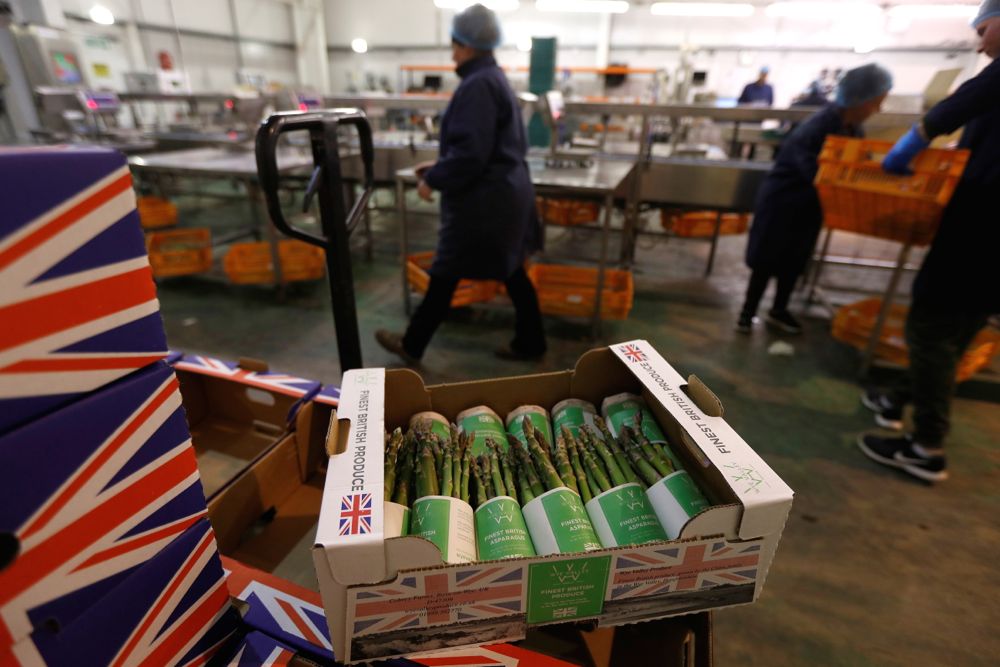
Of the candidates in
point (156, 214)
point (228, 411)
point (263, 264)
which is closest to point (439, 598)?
point (228, 411)

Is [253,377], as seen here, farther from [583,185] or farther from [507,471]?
[583,185]

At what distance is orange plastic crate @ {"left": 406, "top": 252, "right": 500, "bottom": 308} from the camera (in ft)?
10.1

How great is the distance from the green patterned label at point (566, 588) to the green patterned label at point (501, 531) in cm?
5

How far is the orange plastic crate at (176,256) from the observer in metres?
3.48

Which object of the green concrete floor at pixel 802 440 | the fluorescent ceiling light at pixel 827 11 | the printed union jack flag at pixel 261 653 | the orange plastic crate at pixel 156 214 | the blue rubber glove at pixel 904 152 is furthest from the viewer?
the fluorescent ceiling light at pixel 827 11

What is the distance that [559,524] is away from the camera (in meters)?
0.80

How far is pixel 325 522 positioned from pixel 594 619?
420 millimetres

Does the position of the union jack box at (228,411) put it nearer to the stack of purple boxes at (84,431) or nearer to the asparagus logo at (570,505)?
the stack of purple boxes at (84,431)

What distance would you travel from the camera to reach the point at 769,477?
0.75 m

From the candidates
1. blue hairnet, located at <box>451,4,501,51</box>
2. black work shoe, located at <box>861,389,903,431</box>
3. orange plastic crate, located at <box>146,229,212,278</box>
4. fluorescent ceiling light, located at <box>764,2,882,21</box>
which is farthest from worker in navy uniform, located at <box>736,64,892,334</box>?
fluorescent ceiling light, located at <box>764,2,882,21</box>

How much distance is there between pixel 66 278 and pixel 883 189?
2.48m

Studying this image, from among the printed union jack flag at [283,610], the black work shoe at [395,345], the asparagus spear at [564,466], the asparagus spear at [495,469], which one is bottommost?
the black work shoe at [395,345]

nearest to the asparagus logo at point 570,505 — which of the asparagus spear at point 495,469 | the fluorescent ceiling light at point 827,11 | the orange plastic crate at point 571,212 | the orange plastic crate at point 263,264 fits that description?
the asparagus spear at point 495,469

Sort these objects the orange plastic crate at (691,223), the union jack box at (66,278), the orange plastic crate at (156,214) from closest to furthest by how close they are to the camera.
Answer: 1. the union jack box at (66,278)
2. the orange plastic crate at (691,223)
3. the orange plastic crate at (156,214)
